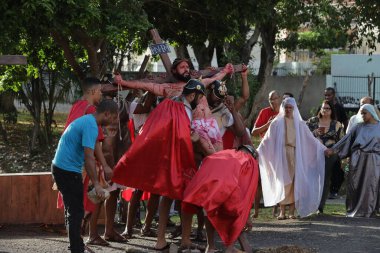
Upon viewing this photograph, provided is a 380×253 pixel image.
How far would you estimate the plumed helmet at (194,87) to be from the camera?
9820 millimetres

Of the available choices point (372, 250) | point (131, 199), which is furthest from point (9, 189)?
point (372, 250)

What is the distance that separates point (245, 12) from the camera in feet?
44.1

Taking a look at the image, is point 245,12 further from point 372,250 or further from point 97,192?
point 97,192

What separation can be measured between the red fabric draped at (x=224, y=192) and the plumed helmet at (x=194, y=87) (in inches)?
29.4

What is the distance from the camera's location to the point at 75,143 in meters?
8.69

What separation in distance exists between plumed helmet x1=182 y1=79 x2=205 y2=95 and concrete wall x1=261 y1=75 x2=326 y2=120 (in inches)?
928

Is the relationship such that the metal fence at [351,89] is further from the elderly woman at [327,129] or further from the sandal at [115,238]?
the sandal at [115,238]

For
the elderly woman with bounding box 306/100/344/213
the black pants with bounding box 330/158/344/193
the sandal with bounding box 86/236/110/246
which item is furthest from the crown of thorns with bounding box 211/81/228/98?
the black pants with bounding box 330/158/344/193

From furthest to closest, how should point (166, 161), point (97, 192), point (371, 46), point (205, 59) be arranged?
point (205, 59) < point (371, 46) < point (166, 161) < point (97, 192)

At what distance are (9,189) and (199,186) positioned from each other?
3430 millimetres

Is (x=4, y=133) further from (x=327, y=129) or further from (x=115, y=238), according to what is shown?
(x=115, y=238)

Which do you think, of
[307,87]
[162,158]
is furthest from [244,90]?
[307,87]

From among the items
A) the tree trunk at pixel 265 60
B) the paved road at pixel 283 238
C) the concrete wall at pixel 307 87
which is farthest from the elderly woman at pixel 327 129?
the concrete wall at pixel 307 87

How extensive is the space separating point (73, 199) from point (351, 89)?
23169mm
